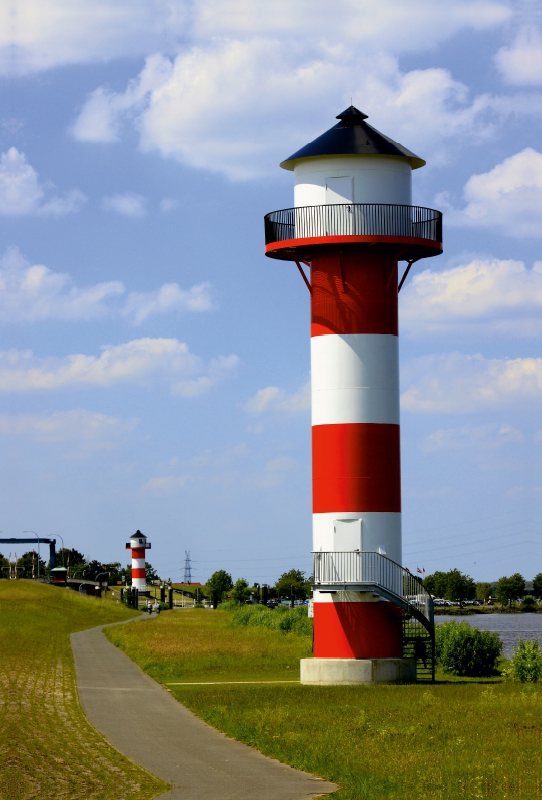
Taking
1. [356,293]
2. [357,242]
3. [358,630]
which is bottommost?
[358,630]

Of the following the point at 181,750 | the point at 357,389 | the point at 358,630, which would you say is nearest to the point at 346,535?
the point at 358,630

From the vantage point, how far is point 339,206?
36312 millimetres

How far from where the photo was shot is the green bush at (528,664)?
35.2 meters

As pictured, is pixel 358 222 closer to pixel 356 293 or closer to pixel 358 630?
pixel 356 293

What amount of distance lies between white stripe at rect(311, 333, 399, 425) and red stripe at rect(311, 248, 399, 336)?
0.33 meters

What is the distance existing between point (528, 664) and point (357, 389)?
30.1 feet

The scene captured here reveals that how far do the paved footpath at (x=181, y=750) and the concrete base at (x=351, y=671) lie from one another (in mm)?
4259

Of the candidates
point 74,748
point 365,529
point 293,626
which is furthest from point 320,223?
point 293,626

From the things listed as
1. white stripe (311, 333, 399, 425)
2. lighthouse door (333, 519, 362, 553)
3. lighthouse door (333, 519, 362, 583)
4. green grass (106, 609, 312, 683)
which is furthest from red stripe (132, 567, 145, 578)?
lighthouse door (333, 519, 362, 553)

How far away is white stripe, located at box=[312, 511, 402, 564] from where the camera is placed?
116 ft

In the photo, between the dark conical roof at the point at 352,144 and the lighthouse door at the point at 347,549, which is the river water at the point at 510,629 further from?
the dark conical roof at the point at 352,144

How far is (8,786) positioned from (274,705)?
11342mm

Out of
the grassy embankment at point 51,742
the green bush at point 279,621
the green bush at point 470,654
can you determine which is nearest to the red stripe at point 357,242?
the green bush at point 470,654

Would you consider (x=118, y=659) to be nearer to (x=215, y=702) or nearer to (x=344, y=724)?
(x=215, y=702)
